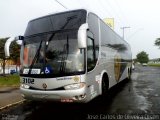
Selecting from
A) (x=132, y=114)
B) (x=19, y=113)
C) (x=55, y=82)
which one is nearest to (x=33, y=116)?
(x=19, y=113)

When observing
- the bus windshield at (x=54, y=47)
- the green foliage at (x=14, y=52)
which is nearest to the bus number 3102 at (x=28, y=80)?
the bus windshield at (x=54, y=47)

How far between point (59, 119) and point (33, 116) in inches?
39.2

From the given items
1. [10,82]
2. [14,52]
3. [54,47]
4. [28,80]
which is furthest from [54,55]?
[14,52]

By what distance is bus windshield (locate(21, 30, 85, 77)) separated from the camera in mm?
7719

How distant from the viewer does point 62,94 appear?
24.8 ft

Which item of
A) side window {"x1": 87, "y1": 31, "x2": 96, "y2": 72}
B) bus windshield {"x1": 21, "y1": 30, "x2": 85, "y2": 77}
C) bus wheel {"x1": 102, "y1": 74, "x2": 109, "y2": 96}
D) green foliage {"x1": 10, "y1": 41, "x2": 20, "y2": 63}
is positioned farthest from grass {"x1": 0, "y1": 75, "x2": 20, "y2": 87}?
side window {"x1": 87, "y1": 31, "x2": 96, "y2": 72}

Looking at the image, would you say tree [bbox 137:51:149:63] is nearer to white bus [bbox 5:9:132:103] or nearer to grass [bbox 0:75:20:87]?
grass [bbox 0:75:20:87]

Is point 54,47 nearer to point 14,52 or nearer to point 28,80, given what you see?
point 28,80

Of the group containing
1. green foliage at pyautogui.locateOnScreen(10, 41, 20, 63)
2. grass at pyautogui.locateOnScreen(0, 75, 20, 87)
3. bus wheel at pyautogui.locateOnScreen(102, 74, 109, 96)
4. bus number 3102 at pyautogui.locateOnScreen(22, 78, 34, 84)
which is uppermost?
green foliage at pyautogui.locateOnScreen(10, 41, 20, 63)

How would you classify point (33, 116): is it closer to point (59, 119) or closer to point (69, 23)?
point (59, 119)

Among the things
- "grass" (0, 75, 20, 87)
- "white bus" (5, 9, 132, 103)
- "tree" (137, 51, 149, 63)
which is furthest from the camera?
"tree" (137, 51, 149, 63)

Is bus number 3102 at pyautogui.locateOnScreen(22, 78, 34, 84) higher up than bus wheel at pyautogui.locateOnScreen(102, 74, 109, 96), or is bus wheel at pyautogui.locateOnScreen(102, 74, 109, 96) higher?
bus number 3102 at pyautogui.locateOnScreen(22, 78, 34, 84)

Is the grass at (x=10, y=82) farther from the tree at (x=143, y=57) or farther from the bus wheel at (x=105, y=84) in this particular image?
the tree at (x=143, y=57)

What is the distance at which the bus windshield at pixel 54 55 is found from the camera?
25.3 ft
